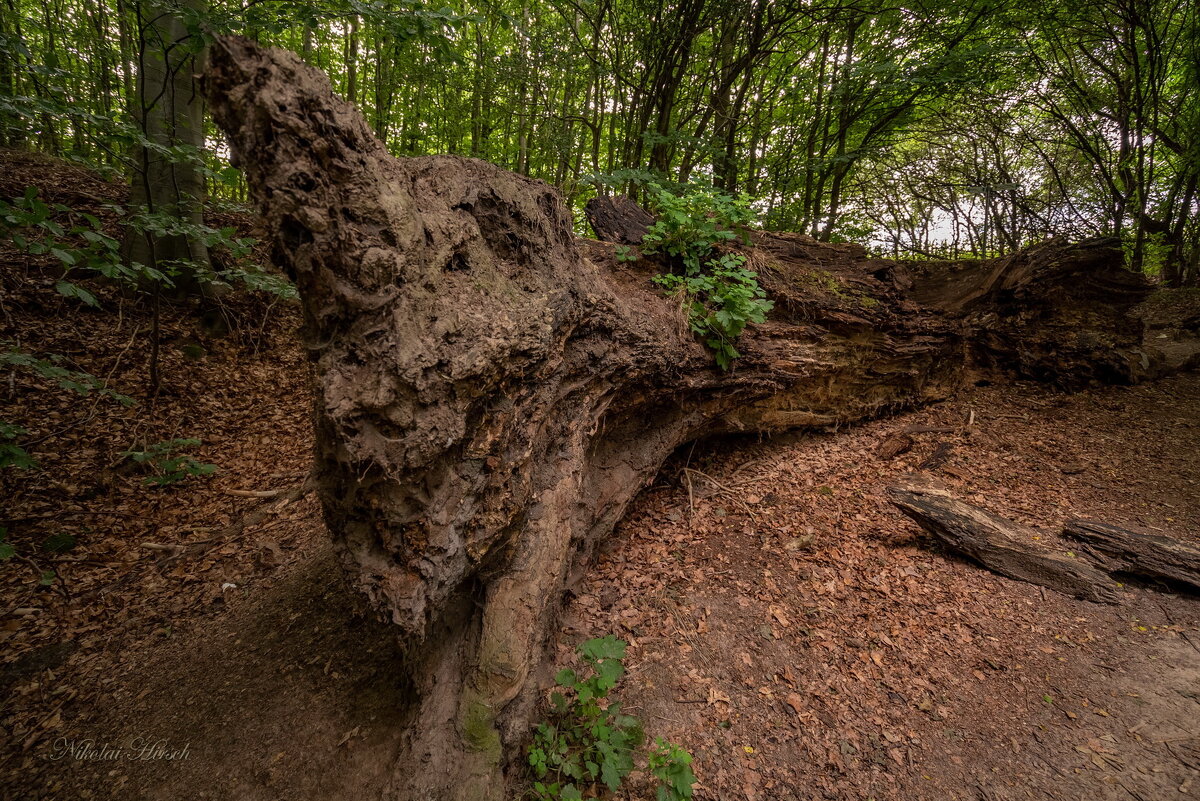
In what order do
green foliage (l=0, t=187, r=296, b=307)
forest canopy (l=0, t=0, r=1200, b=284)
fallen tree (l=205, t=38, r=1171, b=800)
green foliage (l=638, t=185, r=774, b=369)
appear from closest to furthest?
fallen tree (l=205, t=38, r=1171, b=800) → green foliage (l=0, t=187, r=296, b=307) → green foliage (l=638, t=185, r=774, b=369) → forest canopy (l=0, t=0, r=1200, b=284)

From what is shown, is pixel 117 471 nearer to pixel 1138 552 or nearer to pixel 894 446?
pixel 894 446

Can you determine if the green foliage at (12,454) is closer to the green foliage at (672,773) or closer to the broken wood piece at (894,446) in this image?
the green foliage at (672,773)

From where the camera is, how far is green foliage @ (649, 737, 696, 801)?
88.5 inches

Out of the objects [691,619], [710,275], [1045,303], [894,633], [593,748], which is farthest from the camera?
[1045,303]

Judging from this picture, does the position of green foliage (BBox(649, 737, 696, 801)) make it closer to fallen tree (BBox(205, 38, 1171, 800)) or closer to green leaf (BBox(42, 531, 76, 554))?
fallen tree (BBox(205, 38, 1171, 800))

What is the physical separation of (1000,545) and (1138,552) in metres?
0.96

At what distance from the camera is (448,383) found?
210 cm

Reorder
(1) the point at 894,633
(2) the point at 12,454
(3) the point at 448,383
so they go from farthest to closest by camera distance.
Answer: (1) the point at 894,633
(2) the point at 12,454
(3) the point at 448,383

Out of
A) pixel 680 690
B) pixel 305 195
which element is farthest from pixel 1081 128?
pixel 305 195

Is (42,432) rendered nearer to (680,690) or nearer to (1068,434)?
(680,690)

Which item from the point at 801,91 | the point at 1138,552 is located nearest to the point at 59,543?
the point at 1138,552

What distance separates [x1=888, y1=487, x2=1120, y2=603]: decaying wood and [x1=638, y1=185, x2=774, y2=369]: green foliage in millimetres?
2213

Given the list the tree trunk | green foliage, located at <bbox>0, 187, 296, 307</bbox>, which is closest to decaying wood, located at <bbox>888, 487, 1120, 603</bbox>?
green foliage, located at <bbox>0, 187, 296, 307</bbox>

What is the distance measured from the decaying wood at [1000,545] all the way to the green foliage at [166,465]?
7.11 metres
